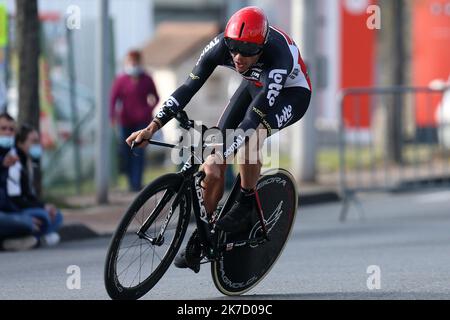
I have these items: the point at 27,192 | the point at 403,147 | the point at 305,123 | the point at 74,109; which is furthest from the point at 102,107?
the point at 27,192

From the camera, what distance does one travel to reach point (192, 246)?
7.56 m

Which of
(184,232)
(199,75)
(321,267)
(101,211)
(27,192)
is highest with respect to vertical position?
(199,75)

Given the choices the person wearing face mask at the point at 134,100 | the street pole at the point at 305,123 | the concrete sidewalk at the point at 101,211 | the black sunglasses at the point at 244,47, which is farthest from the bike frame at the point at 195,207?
the street pole at the point at 305,123

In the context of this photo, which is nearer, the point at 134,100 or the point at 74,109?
the point at 134,100

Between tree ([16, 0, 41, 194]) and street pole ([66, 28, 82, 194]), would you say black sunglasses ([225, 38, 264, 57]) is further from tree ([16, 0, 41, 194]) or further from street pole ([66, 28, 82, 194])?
street pole ([66, 28, 82, 194])

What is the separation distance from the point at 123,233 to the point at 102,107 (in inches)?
308

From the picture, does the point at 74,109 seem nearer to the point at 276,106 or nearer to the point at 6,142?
the point at 6,142

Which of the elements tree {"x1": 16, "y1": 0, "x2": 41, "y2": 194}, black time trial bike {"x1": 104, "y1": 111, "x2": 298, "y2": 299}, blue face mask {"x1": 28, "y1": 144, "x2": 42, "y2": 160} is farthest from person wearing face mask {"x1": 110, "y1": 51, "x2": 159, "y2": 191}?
black time trial bike {"x1": 104, "y1": 111, "x2": 298, "y2": 299}

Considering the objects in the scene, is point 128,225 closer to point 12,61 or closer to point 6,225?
point 6,225

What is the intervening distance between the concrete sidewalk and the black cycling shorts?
416 cm

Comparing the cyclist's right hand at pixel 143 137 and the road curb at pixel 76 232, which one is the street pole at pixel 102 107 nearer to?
the road curb at pixel 76 232

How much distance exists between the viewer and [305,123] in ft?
56.8

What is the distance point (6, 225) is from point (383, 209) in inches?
239

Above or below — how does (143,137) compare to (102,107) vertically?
above
